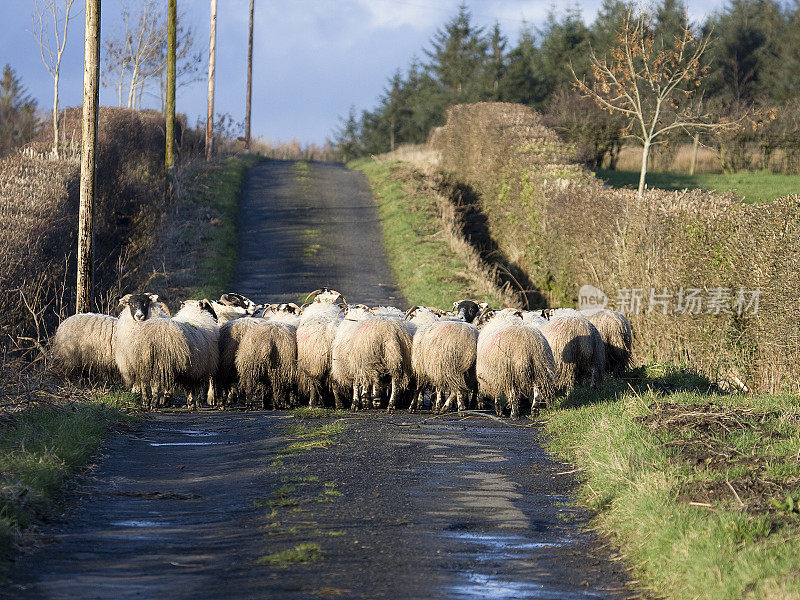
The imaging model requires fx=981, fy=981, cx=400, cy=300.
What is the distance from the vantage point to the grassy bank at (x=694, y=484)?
225 inches

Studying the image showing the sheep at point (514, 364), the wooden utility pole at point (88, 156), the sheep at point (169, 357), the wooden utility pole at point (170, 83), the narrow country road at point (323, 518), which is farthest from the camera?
the wooden utility pole at point (170, 83)

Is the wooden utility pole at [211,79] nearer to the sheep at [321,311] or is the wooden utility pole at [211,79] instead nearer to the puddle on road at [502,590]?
the sheep at [321,311]

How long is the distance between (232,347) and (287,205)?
20.8 metres

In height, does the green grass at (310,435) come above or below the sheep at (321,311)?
below

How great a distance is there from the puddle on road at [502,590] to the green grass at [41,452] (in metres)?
2.85

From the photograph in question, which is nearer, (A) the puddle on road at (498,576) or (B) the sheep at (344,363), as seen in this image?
(A) the puddle on road at (498,576)

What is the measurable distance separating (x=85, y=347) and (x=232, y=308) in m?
2.90

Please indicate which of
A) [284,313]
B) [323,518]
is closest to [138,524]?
[323,518]

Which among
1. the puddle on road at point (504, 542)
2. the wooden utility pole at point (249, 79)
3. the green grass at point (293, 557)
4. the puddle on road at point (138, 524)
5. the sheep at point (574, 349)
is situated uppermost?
the wooden utility pole at point (249, 79)

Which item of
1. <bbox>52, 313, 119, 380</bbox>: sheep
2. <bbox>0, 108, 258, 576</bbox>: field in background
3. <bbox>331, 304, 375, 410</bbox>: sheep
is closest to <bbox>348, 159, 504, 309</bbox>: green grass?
<bbox>0, 108, 258, 576</bbox>: field in background

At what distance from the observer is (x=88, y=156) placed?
16.5 metres

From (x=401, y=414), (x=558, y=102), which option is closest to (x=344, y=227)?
(x=558, y=102)

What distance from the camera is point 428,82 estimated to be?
191 ft

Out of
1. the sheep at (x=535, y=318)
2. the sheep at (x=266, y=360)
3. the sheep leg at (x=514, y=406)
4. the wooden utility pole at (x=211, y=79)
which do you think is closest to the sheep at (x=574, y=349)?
the sheep at (x=535, y=318)
